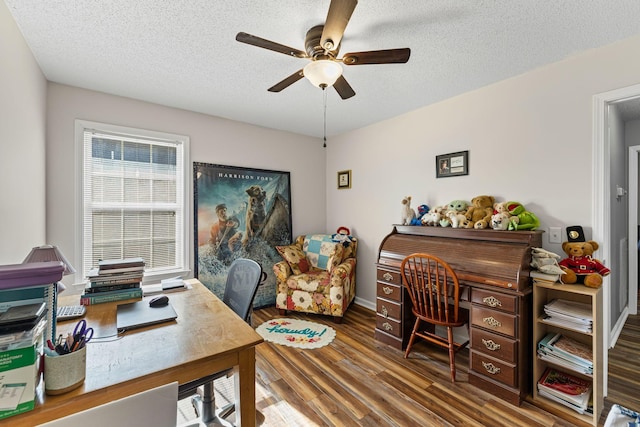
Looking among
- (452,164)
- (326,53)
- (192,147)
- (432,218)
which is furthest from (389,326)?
(192,147)

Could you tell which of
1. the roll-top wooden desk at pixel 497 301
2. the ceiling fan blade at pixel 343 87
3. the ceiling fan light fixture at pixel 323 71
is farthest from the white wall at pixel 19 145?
the roll-top wooden desk at pixel 497 301

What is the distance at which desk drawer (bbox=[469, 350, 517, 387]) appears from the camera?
1866 millimetres

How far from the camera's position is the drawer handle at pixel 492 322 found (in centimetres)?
193

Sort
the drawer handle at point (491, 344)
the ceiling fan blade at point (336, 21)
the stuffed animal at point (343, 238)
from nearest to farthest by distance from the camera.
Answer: the ceiling fan blade at point (336, 21)
the drawer handle at point (491, 344)
the stuffed animal at point (343, 238)

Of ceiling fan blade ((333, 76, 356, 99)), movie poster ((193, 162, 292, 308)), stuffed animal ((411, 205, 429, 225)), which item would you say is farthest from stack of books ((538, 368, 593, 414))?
movie poster ((193, 162, 292, 308))

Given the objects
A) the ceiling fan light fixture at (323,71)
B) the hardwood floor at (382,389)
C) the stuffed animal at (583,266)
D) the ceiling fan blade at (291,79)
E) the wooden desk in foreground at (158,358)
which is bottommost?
the hardwood floor at (382,389)

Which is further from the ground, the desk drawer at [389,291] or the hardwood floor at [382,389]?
the desk drawer at [389,291]

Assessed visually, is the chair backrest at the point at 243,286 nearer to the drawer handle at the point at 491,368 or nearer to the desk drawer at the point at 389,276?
the desk drawer at the point at 389,276

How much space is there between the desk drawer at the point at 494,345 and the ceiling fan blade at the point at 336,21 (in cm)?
214

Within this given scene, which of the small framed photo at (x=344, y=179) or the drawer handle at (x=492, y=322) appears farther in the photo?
the small framed photo at (x=344, y=179)

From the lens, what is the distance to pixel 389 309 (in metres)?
2.62

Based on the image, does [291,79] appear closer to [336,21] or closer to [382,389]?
[336,21]

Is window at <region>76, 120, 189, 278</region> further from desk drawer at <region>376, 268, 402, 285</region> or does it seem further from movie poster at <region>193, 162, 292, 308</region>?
desk drawer at <region>376, 268, 402, 285</region>

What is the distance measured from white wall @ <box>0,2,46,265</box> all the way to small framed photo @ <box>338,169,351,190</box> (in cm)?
310
